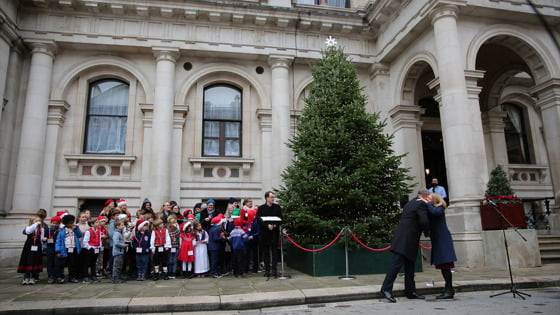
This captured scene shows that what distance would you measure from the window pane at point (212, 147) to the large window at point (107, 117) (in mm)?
3322

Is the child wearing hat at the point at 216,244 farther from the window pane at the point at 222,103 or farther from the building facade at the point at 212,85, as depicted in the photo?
the window pane at the point at 222,103

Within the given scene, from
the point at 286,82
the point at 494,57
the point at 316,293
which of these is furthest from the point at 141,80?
the point at 494,57

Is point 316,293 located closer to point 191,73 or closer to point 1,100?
point 191,73

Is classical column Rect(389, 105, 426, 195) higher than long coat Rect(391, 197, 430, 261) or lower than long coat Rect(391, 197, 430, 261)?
higher

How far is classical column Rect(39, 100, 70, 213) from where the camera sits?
13.8m

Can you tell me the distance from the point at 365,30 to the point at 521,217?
1004 cm

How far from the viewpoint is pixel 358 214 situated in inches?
388

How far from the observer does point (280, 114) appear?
15484 mm

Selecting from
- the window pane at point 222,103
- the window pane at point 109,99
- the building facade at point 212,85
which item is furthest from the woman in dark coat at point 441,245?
the window pane at point 109,99

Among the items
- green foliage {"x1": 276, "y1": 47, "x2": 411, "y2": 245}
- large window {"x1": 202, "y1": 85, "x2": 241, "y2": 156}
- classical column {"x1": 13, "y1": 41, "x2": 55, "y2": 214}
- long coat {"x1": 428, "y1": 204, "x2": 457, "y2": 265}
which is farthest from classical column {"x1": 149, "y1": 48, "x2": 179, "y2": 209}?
long coat {"x1": 428, "y1": 204, "x2": 457, "y2": 265}

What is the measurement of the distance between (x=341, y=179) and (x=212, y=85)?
9316 mm

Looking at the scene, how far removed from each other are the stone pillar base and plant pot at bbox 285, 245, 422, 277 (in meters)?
2.41

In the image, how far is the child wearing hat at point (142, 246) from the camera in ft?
30.3

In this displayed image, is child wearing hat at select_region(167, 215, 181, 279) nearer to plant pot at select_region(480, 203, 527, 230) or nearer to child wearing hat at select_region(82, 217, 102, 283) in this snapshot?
child wearing hat at select_region(82, 217, 102, 283)
